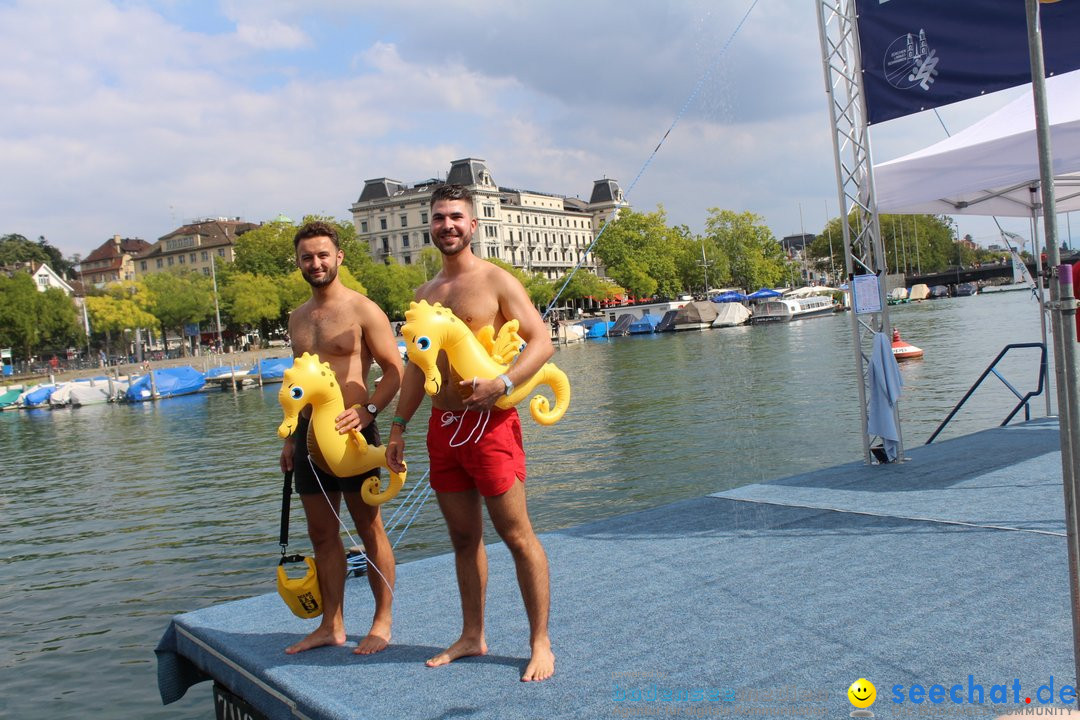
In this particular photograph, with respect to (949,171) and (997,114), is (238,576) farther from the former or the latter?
(997,114)

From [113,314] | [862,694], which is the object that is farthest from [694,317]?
[862,694]

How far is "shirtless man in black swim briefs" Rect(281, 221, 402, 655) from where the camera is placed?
13.2 ft

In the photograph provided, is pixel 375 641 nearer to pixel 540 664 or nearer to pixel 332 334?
pixel 540 664

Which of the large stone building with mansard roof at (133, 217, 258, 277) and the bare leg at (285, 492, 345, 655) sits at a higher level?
the large stone building with mansard roof at (133, 217, 258, 277)

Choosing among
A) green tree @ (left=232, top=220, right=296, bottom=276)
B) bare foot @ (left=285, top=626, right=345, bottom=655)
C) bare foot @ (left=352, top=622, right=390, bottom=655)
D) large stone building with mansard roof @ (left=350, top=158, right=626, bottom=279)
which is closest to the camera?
bare foot @ (left=352, top=622, right=390, bottom=655)

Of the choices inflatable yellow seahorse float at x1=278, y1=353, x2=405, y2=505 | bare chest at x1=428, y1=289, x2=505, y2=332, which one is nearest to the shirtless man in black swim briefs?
inflatable yellow seahorse float at x1=278, y1=353, x2=405, y2=505

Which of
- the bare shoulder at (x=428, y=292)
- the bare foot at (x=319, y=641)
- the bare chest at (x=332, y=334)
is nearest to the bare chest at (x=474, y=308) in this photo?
the bare shoulder at (x=428, y=292)

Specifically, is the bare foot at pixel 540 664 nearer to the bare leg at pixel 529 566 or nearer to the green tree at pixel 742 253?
the bare leg at pixel 529 566

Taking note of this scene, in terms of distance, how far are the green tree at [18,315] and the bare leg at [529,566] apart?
7286cm

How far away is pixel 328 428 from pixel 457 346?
33.8 inches

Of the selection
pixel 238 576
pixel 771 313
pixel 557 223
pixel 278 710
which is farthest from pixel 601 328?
pixel 278 710

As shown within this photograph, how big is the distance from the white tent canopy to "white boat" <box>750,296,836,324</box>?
68.1 m

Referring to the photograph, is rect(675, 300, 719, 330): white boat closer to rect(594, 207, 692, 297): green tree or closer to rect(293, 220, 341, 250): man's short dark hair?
rect(594, 207, 692, 297): green tree

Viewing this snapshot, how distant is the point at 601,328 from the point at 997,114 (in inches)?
2776
